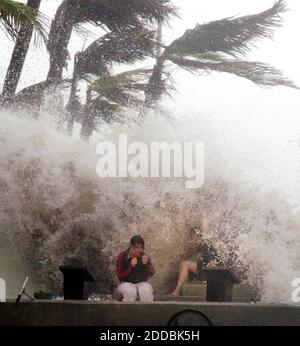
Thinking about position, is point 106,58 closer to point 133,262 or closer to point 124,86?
point 124,86

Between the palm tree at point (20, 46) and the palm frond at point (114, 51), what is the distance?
0.42 meters

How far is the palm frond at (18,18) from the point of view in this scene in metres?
5.26

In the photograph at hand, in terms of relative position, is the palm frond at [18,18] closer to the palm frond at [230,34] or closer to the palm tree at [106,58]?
the palm tree at [106,58]

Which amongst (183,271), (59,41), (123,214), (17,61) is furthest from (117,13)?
(183,271)

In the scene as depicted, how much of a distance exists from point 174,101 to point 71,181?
102cm

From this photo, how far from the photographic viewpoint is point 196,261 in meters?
5.09

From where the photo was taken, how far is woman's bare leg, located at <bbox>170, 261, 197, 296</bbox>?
500cm

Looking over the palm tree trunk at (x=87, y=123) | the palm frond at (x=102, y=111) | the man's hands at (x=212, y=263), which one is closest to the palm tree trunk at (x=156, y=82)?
the palm frond at (x=102, y=111)

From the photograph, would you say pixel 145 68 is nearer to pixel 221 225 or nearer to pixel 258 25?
pixel 258 25

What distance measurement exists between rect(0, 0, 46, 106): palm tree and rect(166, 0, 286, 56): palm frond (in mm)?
1088

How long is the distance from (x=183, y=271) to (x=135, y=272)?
1.20 ft

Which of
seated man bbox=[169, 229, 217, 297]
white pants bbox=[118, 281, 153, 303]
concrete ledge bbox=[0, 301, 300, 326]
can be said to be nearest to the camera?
concrete ledge bbox=[0, 301, 300, 326]

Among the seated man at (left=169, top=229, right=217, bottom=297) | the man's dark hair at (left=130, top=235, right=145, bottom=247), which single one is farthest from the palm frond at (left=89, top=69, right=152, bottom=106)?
the seated man at (left=169, top=229, right=217, bottom=297)

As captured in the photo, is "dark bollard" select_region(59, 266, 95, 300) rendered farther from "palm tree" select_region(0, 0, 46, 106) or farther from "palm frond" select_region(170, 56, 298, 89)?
"palm frond" select_region(170, 56, 298, 89)
